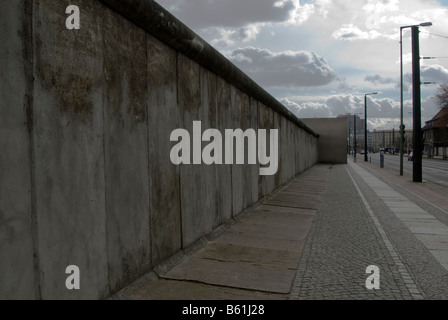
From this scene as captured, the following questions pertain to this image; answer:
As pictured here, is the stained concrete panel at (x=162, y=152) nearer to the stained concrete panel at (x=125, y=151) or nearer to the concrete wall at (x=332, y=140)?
the stained concrete panel at (x=125, y=151)

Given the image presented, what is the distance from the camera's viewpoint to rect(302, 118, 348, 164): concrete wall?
144ft

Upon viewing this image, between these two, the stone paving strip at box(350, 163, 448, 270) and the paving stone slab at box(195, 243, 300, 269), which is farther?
the stone paving strip at box(350, 163, 448, 270)

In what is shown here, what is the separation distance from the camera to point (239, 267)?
4.52m

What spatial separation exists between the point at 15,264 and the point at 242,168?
5.84 meters

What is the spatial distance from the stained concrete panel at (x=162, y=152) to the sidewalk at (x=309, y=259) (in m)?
0.27

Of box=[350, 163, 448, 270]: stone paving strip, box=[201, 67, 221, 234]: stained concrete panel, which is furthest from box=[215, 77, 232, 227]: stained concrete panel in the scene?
box=[350, 163, 448, 270]: stone paving strip

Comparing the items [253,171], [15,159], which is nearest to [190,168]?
[15,159]

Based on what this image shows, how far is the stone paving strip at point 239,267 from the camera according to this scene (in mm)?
3699

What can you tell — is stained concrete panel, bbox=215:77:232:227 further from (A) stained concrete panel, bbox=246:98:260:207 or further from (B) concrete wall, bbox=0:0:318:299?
(A) stained concrete panel, bbox=246:98:260:207

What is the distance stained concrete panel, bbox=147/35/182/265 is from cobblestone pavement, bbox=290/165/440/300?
144 centimetres

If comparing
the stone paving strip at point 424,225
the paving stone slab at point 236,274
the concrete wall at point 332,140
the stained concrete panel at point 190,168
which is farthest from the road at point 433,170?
the paving stone slab at point 236,274

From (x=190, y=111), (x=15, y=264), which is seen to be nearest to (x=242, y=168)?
(x=190, y=111)

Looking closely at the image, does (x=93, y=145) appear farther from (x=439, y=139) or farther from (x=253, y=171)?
(x=439, y=139)
